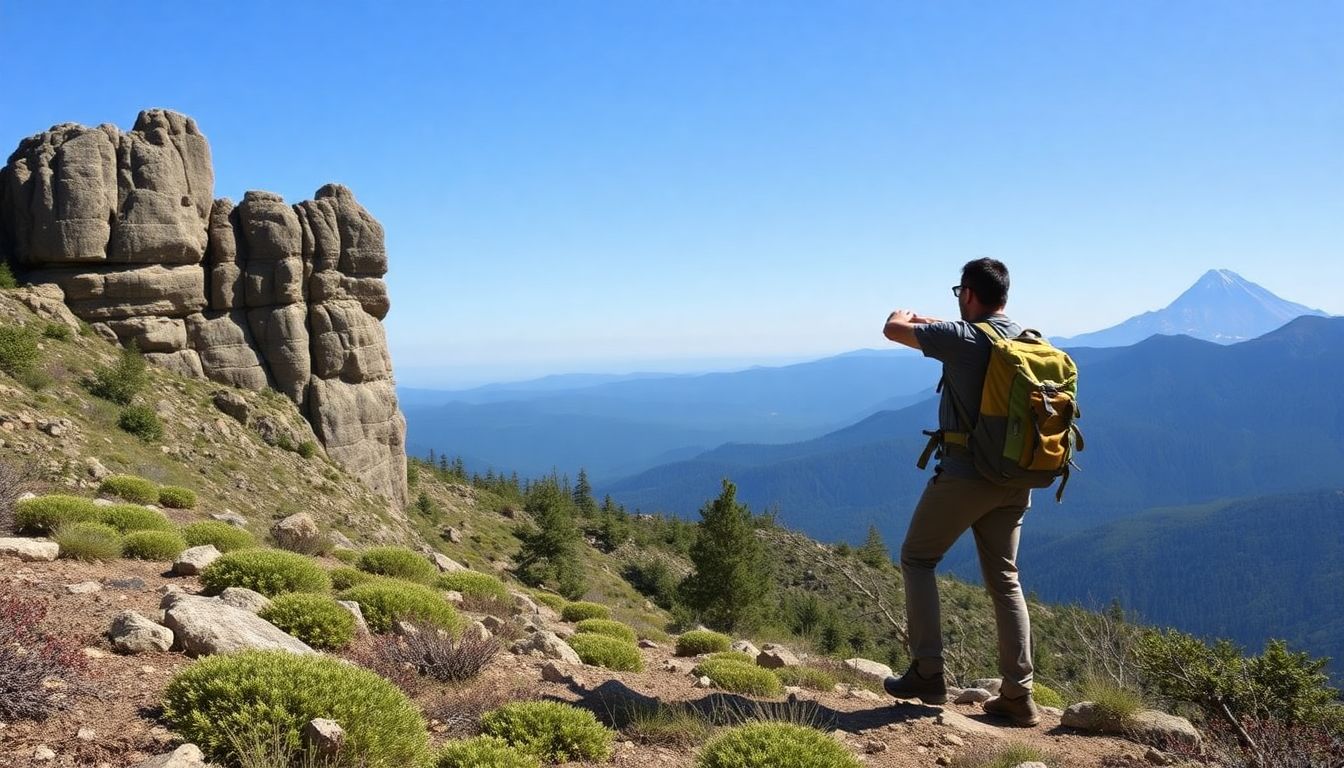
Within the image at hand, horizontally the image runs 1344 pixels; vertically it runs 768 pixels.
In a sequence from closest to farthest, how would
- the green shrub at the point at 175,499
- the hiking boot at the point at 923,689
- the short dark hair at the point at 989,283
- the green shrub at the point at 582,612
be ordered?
1. the short dark hair at the point at 989,283
2. the hiking boot at the point at 923,689
3. the green shrub at the point at 582,612
4. the green shrub at the point at 175,499

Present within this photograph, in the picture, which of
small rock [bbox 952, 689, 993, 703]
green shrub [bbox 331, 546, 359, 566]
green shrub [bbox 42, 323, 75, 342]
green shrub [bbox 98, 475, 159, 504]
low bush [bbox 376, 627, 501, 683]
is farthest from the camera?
green shrub [bbox 42, 323, 75, 342]

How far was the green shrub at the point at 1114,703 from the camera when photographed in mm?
6711

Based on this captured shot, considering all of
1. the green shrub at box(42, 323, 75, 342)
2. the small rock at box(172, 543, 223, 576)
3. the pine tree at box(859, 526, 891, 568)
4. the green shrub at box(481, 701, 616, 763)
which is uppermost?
the green shrub at box(42, 323, 75, 342)

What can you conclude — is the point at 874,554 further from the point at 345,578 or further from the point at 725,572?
the point at 345,578

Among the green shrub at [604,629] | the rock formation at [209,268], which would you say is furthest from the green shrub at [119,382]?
the green shrub at [604,629]

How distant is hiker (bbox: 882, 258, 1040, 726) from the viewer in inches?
233

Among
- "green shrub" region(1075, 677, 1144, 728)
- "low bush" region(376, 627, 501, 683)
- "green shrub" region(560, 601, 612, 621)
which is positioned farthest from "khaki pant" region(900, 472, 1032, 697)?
"green shrub" region(560, 601, 612, 621)

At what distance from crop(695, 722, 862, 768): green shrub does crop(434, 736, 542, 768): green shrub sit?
1.22 meters

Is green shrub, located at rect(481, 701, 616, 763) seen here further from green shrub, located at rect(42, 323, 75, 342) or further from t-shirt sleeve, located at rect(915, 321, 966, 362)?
green shrub, located at rect(42, 323, 75, 342)

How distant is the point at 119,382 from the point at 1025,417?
28.3 metres

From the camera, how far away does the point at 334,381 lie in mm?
36438

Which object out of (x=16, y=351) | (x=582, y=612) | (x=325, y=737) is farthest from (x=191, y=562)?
(x=16, y=351)

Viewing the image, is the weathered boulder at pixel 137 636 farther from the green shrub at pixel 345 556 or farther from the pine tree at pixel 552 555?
the pine tree at pixel 552 555

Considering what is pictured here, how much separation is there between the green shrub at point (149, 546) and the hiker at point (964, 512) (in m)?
9.53
